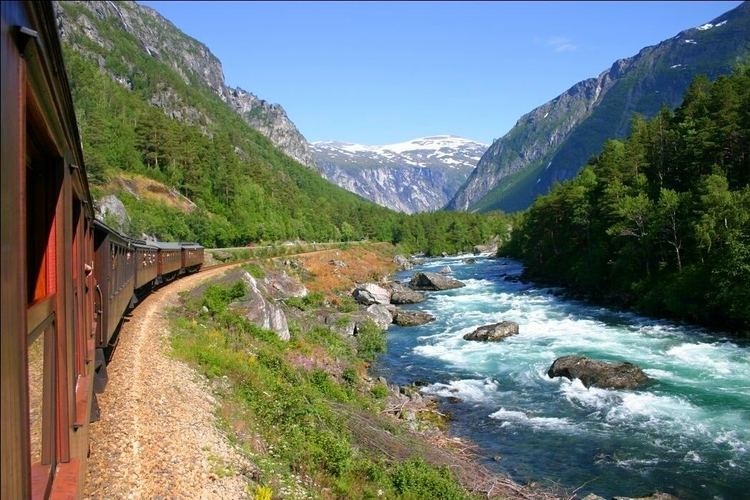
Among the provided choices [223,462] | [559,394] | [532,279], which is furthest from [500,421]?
[532,279]

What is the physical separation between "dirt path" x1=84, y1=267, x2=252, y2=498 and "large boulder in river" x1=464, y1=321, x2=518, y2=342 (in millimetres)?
20013

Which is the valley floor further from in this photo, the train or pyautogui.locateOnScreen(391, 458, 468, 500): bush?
the train

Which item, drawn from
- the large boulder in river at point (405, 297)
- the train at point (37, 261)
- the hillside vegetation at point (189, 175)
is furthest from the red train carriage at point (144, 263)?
the hillside vegetation at point (189, 175)

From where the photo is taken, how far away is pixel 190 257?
125 feet

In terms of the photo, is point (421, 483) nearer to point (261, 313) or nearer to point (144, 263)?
point (261, 313)

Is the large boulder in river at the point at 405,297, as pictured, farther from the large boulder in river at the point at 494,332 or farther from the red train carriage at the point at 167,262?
the red train carriage at the point at 167,262

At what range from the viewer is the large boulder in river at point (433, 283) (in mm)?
56250

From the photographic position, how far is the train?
242 cm

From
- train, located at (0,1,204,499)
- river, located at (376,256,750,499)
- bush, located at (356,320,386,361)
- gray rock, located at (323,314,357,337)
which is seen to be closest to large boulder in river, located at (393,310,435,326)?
river, located at (376,256,750,499)

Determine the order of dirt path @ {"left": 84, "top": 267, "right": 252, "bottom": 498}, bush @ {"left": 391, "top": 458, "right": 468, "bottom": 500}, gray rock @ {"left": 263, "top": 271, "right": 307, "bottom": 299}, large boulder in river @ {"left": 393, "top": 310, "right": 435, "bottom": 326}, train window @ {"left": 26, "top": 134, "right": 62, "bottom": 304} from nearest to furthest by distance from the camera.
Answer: train window @ {"left": 26, "top": 134, "right": 62, "bottom": 304} → dirt path @ {"left": 84, "top": 267, "right": 252, "bottom": 498} → bush @ {"left": 391, "top": 458, "right": 468, "bottom": 500} → gray rock @ {"left": 263, "top": 271, "right": 307, "bottom": 299} → large boulder in river @ {"left": 393, "top": 310, "right": 435, "bottom": 326}

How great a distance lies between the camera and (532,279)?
6028 centimetres

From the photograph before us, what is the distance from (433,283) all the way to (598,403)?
36748 mm

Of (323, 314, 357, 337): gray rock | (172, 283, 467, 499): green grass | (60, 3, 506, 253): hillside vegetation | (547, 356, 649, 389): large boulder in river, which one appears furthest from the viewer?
(60, 3, 506, 253): hillside vegetation

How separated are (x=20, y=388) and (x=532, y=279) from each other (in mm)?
61307
